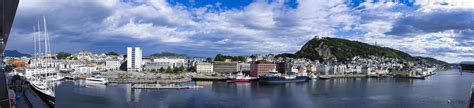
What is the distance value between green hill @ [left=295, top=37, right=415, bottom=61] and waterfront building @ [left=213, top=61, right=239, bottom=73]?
2585 centimetres

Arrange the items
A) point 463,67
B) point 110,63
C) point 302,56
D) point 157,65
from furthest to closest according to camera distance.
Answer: point 302,56 → point 110,63 → point 157,65 → point 463,67

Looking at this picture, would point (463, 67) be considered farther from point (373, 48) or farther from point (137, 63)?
point (373, 48)

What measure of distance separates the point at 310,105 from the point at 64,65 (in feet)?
145

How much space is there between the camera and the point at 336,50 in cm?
7812

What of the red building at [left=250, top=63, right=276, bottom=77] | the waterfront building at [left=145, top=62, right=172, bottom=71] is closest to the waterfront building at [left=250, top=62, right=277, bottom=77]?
the red building at [left=250, top=63, right=276, bottom=77]

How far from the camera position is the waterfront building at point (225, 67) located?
50188 millimetres

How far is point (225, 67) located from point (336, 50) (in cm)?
3336

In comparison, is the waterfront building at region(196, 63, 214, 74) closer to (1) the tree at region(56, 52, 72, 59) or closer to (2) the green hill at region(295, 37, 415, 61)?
(2) the green hill at region(295, 37, 415, 61)

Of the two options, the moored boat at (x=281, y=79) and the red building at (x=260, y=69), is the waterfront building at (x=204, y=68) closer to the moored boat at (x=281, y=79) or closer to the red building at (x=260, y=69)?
the red building at (x=260, y=69)

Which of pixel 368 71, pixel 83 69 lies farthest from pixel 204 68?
pixel 368 71

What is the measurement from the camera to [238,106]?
15.5m

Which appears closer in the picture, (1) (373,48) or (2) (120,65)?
(2) (120,65)

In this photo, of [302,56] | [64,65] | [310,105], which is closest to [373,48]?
[302,56]

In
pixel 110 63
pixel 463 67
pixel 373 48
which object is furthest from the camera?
pixel 373 48
